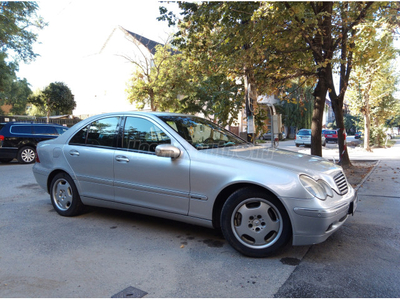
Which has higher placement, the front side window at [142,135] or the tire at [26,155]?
the front side window at [142,135]

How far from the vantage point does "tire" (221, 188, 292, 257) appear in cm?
327

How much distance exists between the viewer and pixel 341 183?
3.71 metres

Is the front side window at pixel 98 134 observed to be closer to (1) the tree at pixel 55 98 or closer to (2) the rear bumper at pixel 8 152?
(2) the rear bumper at pixel 8 152

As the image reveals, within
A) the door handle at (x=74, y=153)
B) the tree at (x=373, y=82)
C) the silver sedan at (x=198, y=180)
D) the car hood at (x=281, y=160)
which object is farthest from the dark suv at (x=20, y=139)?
the tree at (x=373, y=82)

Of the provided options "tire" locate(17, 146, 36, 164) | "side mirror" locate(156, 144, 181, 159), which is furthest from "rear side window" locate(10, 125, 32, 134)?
"side mirror" locate(156, 144, 181, 159)

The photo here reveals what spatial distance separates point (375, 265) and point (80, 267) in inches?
119

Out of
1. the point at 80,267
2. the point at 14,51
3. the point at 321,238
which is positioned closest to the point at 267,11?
the point at 321,238

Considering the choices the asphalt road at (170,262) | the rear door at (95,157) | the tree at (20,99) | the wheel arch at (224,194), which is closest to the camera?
the asphalt road at (170,262)

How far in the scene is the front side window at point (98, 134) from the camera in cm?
446

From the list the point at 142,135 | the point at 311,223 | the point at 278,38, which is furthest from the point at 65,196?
the point at 278,38

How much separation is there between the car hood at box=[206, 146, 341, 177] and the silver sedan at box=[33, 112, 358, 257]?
0.04 ft

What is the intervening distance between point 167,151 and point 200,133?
81cm

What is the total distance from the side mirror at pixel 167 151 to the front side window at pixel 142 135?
27 centimetres

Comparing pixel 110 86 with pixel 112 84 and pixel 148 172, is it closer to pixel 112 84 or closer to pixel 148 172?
pixel 112 84
